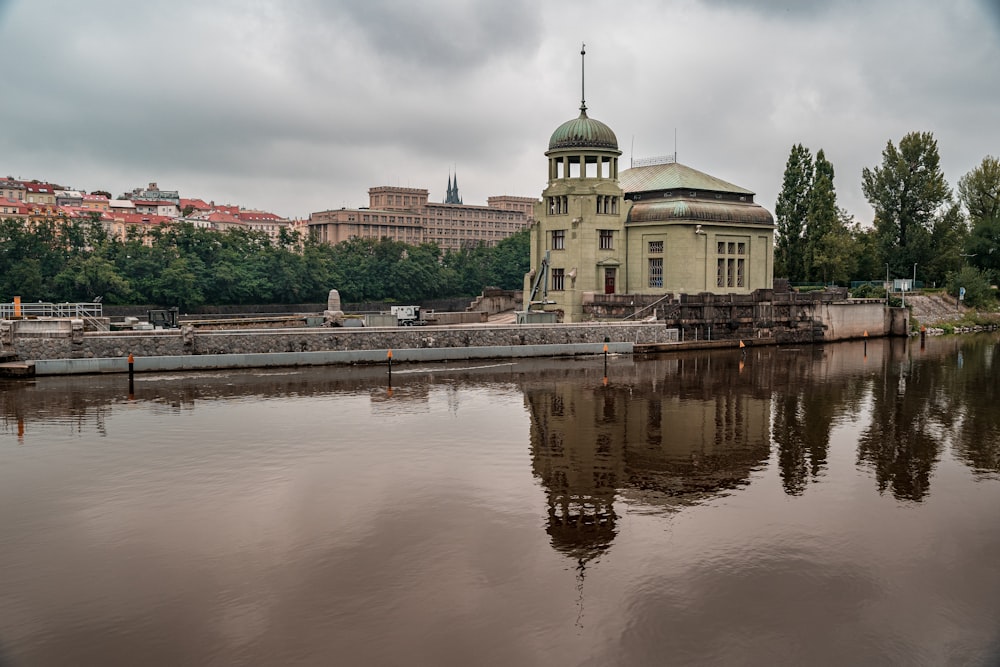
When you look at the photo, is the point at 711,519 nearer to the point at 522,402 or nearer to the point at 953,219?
the point at 522,402

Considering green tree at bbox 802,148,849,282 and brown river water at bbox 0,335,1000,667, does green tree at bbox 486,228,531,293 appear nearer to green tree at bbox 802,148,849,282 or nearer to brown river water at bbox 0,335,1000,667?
green tree at bbox 802,148,849,282

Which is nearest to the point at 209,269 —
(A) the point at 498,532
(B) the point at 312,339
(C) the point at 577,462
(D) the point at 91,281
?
(D) the point at 91,281

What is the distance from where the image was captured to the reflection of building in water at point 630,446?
73.9 ft

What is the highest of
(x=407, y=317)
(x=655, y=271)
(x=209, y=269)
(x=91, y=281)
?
(x=209, y=269)

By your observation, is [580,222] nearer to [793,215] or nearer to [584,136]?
[584,136]

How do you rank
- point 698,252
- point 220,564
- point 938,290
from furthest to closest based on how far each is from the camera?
point 938,290
point 698,252
point 220,564

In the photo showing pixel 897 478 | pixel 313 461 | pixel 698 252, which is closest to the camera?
pixel 897 478

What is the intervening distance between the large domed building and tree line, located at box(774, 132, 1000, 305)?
16.0 meters

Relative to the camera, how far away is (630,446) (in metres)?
29.8

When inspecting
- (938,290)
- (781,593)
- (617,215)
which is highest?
(617,215)

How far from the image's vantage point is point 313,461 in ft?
90.1

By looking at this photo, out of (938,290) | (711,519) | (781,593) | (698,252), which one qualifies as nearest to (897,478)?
(711,519)

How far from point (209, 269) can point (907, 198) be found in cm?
9092

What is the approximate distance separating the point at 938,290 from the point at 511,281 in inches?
3131
